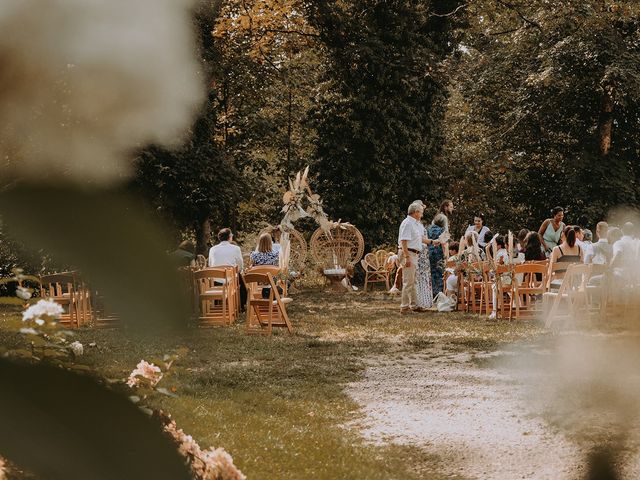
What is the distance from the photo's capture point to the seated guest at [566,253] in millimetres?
9219

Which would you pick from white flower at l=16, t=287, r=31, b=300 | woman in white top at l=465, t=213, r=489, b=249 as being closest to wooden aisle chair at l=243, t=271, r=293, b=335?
woman in white top at l=465, t=213, r=489, b=249

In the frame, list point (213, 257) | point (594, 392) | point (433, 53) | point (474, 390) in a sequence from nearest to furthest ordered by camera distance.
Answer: point (594, 392) < point (474, 390) < point (213, 257) < point (433, 53)

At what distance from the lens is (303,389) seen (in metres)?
6.03

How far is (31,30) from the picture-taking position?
231mm

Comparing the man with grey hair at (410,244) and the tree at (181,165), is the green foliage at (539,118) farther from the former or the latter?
the tree at (181,165)

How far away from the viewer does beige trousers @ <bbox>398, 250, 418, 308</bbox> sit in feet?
34.5

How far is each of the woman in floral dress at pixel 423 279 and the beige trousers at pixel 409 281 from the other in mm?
131

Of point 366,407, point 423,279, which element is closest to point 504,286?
point 423,279

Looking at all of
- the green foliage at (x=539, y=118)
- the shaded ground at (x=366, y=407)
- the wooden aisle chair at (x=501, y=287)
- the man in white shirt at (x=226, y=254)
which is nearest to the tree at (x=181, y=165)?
the shaded ground at (x=366, y=407)

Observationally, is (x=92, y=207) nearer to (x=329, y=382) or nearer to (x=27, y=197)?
(x=27, y=197)

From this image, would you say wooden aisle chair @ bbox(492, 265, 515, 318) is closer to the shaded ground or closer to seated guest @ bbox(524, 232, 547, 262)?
seated guest @ bbox(524, 232, 547, 262)

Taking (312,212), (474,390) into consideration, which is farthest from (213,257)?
(312,212)

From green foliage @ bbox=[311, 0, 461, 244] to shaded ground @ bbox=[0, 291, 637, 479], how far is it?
8885 millimetres

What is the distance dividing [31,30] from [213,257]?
9.73 metres
